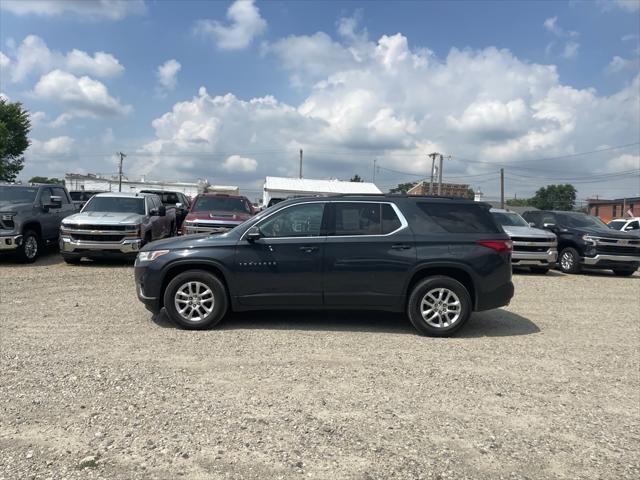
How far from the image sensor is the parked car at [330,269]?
6.07 meters

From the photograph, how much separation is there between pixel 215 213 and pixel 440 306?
7.90 metres

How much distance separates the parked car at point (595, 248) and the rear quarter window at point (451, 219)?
27.3 ft

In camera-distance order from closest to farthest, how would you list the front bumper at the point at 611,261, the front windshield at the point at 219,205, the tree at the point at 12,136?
the front bumper at the point at 611,261 → the front windshield at the point at 219,205 → the tree at the point at 12,136

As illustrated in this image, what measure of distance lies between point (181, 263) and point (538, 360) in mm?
4287

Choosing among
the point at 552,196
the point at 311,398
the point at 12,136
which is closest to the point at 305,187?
the point at 12,136

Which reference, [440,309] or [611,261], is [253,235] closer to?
[440,309]

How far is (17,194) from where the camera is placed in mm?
12062

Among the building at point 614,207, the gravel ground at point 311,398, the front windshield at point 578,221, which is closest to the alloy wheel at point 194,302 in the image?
the gravel ground at point 311,398

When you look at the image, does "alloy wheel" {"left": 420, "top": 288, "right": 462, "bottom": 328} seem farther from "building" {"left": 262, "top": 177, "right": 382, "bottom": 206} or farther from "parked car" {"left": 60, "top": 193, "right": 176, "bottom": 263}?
"building" {"left": 262, "top": 177, "right": 382, "bottom": 206}

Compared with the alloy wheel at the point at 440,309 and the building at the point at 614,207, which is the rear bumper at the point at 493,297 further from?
the building at the point at 614,207

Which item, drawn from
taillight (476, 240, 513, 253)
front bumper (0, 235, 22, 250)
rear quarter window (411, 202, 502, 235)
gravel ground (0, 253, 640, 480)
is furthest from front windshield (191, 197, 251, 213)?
taillight (476, 240, 513, 253)

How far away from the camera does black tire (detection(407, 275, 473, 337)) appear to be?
609 cm

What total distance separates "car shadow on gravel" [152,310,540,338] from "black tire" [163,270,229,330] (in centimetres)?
24

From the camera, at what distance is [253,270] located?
6.06 meters
